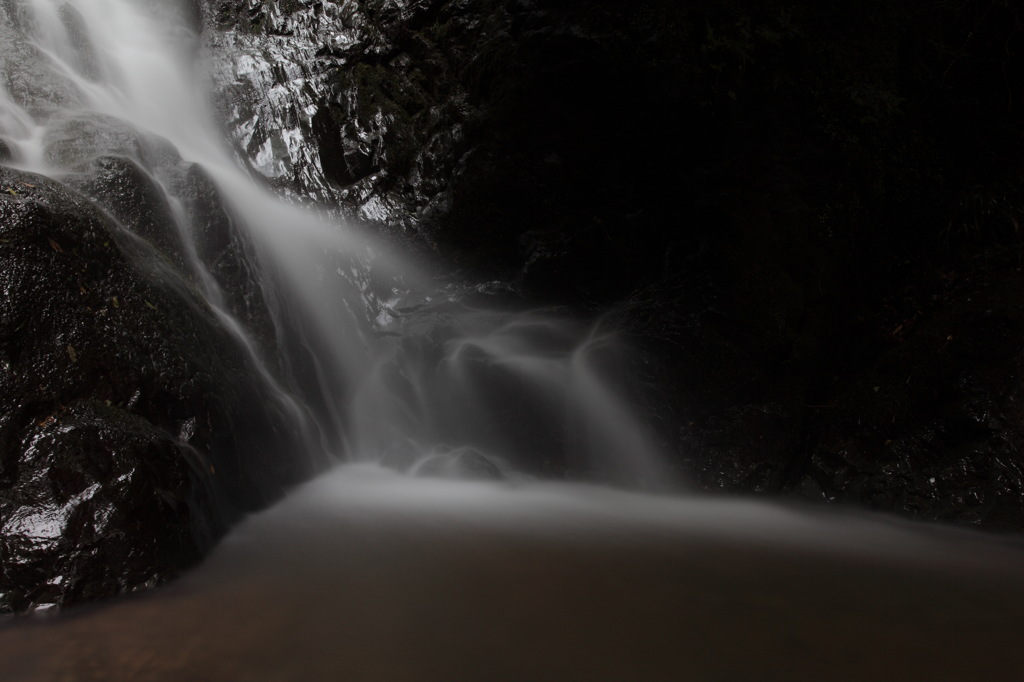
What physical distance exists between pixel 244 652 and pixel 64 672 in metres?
0.49

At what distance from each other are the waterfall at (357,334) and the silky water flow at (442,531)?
2cm

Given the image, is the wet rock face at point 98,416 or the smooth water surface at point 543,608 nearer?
the smooth water surface at point 543,608

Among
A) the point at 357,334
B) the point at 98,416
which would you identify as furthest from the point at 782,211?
→ the point at 98,416

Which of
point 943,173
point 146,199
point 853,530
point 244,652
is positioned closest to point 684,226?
point 943,173

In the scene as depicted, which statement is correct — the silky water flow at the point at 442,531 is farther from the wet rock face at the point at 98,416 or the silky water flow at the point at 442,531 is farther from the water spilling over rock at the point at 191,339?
the wet rock face at the point at 98,416

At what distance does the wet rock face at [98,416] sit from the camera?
2.34m

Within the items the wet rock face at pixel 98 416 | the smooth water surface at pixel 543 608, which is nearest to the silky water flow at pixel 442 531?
the smooth water surface at pixel 543 608

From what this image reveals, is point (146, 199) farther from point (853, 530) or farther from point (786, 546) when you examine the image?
point (853, 530)

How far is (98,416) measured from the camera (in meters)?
2.62

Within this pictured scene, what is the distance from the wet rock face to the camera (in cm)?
234

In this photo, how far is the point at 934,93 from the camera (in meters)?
4.51

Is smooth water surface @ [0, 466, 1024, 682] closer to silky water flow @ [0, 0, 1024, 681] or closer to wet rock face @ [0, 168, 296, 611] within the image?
silky water flow @ [0, 0, 1024, 681]

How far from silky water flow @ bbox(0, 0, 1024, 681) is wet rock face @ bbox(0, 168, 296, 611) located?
0.67 feet

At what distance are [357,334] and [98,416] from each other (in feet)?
11.6
